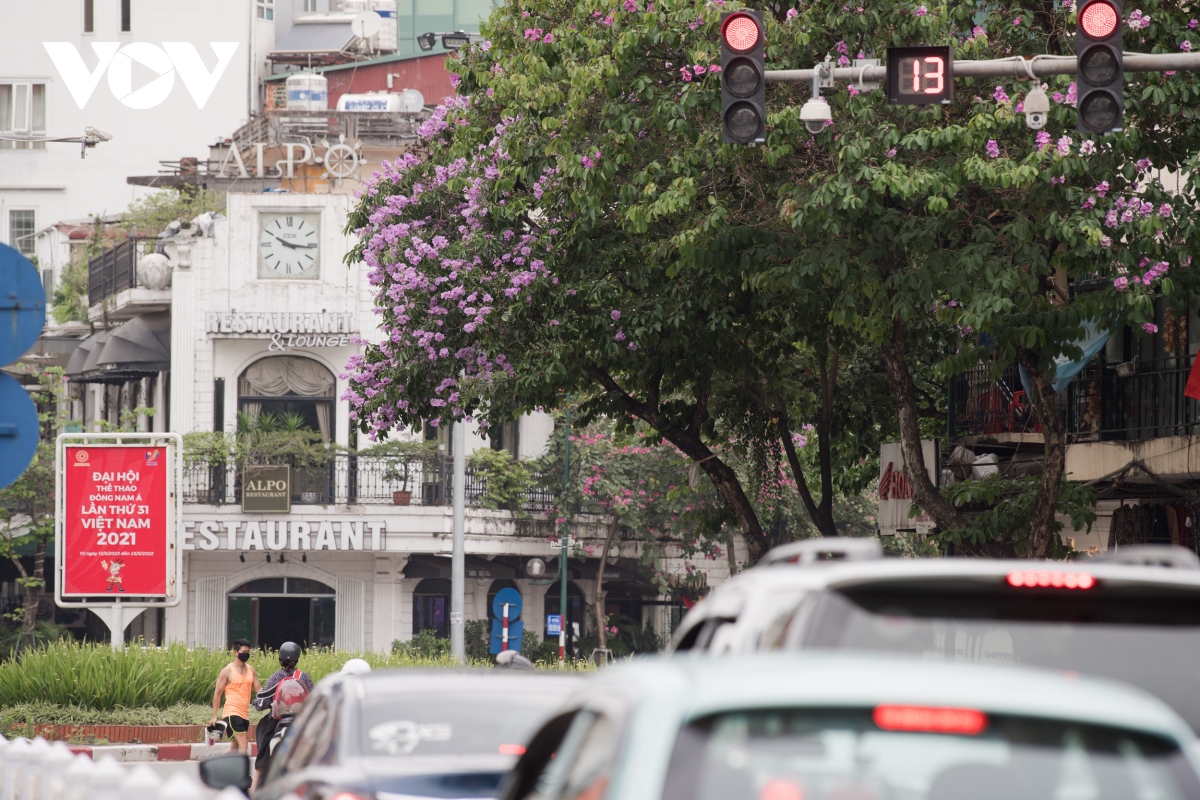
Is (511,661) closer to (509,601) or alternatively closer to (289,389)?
(289,389)

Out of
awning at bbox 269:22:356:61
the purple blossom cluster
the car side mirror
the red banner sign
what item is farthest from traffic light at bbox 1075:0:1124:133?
awning at bbox 269:22:356:61

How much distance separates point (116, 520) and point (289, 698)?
8867 mm

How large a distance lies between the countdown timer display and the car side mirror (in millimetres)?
6526

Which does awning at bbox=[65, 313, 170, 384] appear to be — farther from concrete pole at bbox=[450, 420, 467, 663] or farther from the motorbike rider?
the motorbike rider

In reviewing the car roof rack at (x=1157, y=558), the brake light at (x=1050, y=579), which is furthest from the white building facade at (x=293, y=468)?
the brake light at (x=1050, y=579)

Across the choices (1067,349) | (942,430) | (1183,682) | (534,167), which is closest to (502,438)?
(942,430)

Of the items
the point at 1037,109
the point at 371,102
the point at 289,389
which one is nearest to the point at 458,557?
the point at 289,389

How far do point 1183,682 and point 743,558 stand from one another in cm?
3979

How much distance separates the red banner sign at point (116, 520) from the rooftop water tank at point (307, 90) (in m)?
25.6

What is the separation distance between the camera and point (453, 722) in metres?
7.13

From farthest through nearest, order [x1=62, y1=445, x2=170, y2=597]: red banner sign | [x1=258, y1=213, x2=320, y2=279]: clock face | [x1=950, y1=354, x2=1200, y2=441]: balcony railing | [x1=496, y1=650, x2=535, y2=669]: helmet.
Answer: [x1=258, y1=213, x2=320, y2=279]: clock face → [x1=62, y1=445, x2=170, y2=597]: red banner sign → [x1=950, y1=354, x2=1200, y2=441]: balcony railing → [x1=496, y1=650, x2=535, y2=669]: helmet

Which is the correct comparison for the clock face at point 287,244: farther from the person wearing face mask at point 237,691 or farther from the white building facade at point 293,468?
the person wearing face mask at point 237,691

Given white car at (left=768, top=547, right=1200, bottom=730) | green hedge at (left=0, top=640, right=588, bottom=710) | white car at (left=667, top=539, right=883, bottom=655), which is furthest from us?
green hedge at (left=0, top=640, right=588, bottom=710)

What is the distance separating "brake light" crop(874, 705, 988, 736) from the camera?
10.4ft
